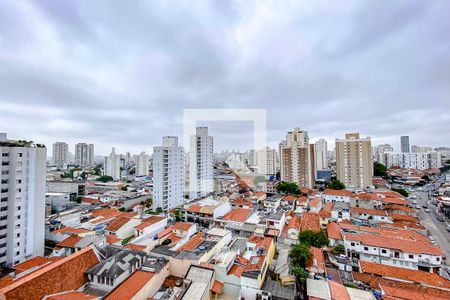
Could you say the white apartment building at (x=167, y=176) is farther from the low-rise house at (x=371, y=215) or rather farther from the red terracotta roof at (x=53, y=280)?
the low-rise house at (x=371, y=215)

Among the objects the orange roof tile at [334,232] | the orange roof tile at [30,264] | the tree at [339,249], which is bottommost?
the tree at [339,249]

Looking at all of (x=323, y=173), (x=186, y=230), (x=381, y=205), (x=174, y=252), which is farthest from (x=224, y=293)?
(x=323, y=173)

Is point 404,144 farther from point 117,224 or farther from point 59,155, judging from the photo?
point 59,155

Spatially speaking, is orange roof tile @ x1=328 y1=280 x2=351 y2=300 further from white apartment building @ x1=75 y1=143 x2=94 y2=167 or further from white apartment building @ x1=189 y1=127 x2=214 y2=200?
white apartment building @ x1=75 y1=143 x2=94 y2=167

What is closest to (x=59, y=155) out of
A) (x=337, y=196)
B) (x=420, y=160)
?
(x=337, y=196)

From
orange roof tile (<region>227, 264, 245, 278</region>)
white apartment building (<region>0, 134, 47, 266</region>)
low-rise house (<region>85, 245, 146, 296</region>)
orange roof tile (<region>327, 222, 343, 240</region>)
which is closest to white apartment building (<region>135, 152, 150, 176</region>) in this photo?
white apartment building (<region>0, 134, 47, 266</region>)

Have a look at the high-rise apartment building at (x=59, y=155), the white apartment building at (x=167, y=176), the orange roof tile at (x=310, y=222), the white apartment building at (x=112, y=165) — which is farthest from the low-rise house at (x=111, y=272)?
the high-rise apartment building at (x=59, y=155)
